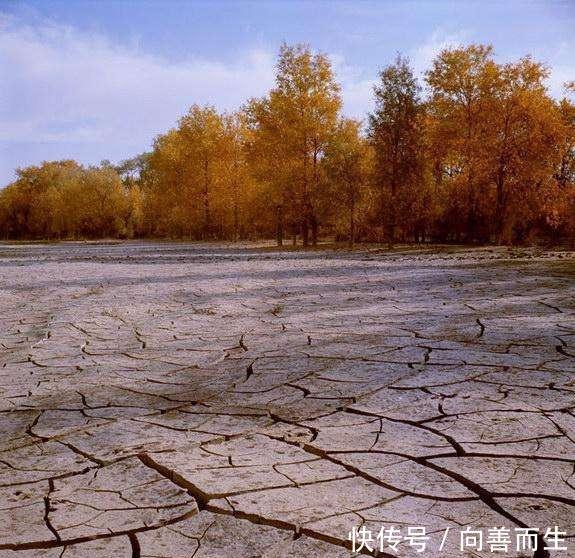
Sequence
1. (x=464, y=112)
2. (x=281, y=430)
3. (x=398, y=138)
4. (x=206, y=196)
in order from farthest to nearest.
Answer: (x=206, y=196)
(x=464, y=112)
(x=398, y=138)
(x=281, y=430)

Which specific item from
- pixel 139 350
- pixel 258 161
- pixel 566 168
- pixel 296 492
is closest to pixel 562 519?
pixel 296 492

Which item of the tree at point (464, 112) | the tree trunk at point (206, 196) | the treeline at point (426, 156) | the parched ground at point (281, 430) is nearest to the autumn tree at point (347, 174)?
the treeline at point (426, 156)

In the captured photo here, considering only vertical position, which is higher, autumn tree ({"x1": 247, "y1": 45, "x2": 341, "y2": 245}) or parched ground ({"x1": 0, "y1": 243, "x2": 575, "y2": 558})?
autumn tree ({"x1": 247, "y1": 45, "x2": 341, "y2": 245})

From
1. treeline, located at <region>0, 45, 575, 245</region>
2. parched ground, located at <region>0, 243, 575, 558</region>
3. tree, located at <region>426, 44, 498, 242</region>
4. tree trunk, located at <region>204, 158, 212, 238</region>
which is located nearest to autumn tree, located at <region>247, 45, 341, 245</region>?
treeline, located at <region>0, 45, 575, 245</region>

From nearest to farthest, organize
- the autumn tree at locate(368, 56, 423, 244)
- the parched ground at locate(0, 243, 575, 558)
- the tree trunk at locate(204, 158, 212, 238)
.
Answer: the parched ground at locate(0, 243, 575, 558) → the autumn tree at locate(368, 56, 423, 244) → the tree trunk at locate(204, 158, 212, 238)

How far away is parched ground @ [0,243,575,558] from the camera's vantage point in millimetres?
1916

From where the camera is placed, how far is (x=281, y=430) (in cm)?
279

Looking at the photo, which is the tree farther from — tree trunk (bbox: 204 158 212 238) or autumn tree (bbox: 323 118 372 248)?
tree trunk (bbox: 204 158 212 238)

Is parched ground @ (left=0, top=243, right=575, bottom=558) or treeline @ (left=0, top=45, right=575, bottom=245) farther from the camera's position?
treeline @ (left=0, top=45, right=575, bottom=245)

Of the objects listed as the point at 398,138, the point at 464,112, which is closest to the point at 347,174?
the point at 398,138

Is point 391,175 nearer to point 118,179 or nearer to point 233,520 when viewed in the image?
point 233,520

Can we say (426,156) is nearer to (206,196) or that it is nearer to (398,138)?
(398,138)

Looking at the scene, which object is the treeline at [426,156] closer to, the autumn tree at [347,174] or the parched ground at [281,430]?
the autumn tree at [347,174]

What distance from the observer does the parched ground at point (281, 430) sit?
6.29 ft
